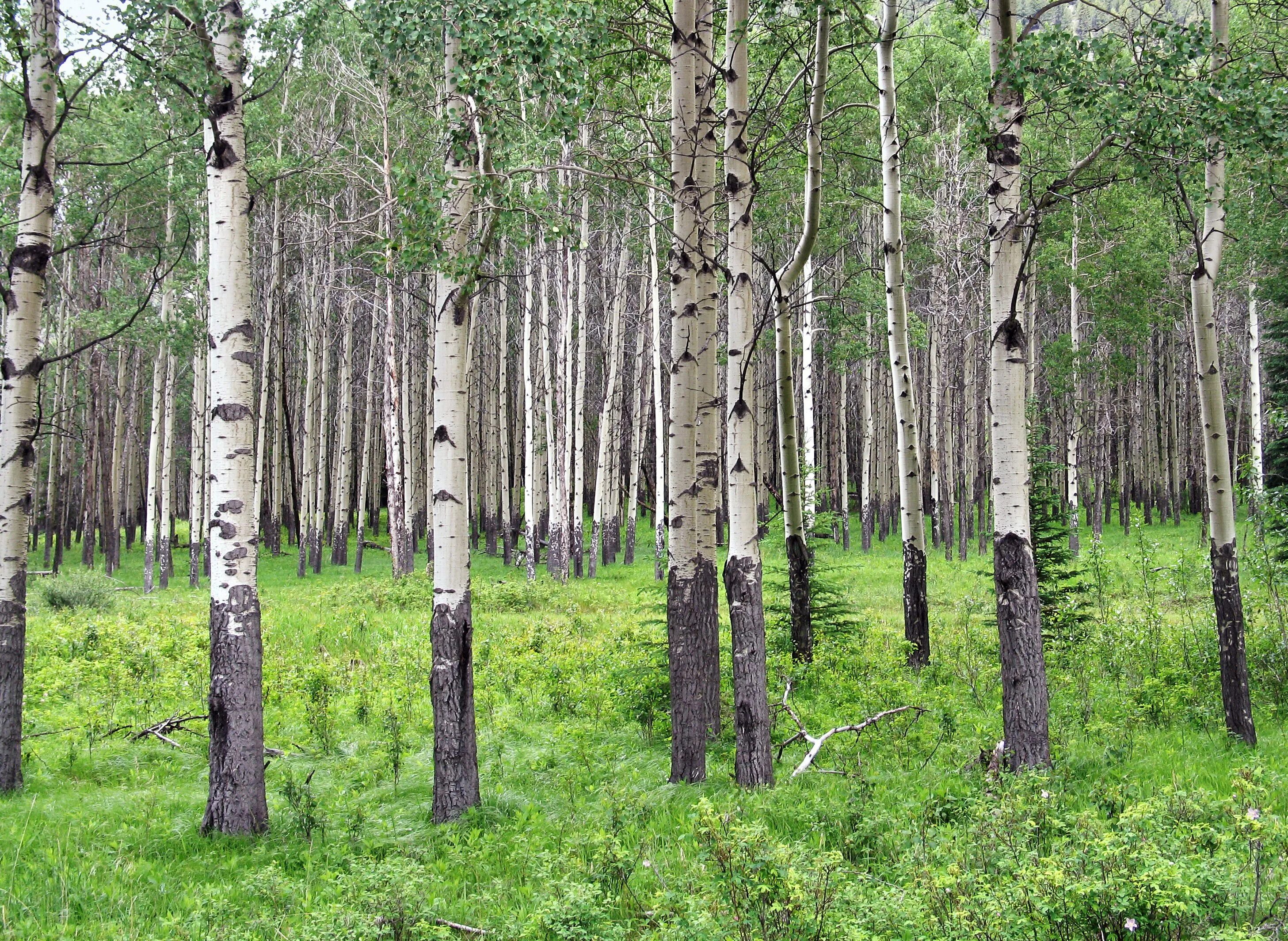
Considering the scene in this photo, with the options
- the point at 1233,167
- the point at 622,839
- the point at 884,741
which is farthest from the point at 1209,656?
the point at 622,839

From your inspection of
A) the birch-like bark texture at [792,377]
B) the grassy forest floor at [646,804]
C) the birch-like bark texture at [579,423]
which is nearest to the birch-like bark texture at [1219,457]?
the grassy forest floor at [646,804]

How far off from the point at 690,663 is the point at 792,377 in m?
3.85

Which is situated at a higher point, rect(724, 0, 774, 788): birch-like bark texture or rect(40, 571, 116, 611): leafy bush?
rect(724, 0, 774, 788): birch-like bark texture

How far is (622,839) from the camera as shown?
5.64 metres

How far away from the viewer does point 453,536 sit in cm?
614

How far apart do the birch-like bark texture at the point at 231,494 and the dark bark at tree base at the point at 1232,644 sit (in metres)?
7.41

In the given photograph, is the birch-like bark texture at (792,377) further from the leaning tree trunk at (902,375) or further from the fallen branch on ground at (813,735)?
the fallen branch on ground at (813,735)

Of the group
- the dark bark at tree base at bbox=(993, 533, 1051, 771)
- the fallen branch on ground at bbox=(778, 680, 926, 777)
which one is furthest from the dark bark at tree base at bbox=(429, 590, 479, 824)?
the dark bark at tree base at bbox=(993, 533, 1051, 771)

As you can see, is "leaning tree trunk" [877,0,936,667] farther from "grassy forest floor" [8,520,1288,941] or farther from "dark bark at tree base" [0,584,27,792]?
"dark bark at tree base" [0,584,27,792]

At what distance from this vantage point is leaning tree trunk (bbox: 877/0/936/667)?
10.5 meters

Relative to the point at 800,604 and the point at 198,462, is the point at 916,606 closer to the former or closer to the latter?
the point at 800,604

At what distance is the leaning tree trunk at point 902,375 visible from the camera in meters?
10.5

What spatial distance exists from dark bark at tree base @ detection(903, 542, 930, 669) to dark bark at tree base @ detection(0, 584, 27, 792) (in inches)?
339

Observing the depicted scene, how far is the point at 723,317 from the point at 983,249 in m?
7.74
